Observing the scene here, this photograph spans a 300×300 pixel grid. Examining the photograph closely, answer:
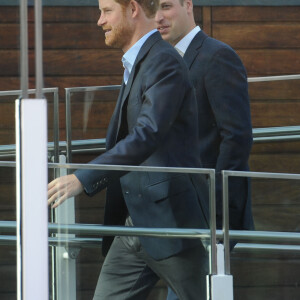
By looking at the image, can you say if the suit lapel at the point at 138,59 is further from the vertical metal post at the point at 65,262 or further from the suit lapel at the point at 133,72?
the vertical metal post at the point at 65,262

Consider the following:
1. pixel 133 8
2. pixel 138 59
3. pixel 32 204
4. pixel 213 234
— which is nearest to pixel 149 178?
pixel 213 234

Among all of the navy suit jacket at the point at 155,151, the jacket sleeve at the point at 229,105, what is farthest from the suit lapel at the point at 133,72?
the jacket sleeve at the point at 229,105

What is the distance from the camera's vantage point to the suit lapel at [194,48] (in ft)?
8.20

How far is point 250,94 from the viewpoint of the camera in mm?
2549

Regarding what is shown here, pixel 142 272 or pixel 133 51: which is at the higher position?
pixel 133 51

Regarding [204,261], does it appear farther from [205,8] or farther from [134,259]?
[205,8]

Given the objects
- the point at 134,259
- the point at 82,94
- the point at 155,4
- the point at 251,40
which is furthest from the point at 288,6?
the point at 134,259

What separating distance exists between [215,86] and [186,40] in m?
0.13

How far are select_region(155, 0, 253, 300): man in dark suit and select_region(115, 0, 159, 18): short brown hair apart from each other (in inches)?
1.7

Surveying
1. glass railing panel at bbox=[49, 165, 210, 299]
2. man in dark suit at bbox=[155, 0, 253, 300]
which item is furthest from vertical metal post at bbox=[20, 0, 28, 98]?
man in dark suit at bbox=[155, 0, 253, 300]

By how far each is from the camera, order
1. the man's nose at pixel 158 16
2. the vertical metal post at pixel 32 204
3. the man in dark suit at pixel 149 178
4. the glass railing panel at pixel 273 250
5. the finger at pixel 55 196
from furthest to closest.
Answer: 1. the man's nose at pixel 158 16
2. the glass railing panel at pixel 273 250
3. the man in dark suit at pixel 149 178
4. the finger at pixel 55 196
5. the vertical metal post at pixel 32 204

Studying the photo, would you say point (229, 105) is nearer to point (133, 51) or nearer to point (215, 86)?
point (215, 86)

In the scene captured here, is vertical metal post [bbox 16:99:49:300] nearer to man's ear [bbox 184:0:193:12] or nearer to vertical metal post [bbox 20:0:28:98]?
vertical metal post [bbox 20:0:28:98]

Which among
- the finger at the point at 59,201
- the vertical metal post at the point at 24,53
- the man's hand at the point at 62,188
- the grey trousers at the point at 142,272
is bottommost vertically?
the grey trousers at the point at 142,272
